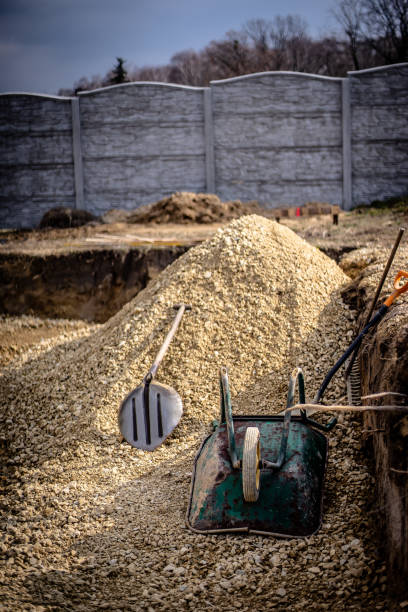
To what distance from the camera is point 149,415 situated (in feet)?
11.3

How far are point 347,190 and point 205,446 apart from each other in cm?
899

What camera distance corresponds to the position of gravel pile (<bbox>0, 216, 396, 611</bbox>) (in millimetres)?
2469

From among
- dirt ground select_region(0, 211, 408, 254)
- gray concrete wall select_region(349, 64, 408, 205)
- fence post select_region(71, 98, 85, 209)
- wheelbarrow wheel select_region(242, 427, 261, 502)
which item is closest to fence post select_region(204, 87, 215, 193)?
dirt ground select_region(0, 211, 408, 254)

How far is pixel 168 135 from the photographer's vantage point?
11.1m

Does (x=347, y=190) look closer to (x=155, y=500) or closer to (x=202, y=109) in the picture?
(x=202, y=109)

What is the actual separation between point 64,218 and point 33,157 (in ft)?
5.78

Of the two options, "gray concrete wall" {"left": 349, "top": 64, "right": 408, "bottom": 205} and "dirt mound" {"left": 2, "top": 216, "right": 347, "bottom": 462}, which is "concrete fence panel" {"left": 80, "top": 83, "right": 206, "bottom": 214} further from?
"dirt mound" {"left": 2, "top": 216, "right": 347, "bottom": 462}

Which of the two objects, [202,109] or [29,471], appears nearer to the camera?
[29,471]

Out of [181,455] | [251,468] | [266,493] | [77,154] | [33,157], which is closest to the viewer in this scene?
[251,468]

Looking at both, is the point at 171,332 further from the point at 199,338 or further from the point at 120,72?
the point at 120,72

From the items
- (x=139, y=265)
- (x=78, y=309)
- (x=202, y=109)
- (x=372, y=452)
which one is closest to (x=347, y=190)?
(x=202, y=109)

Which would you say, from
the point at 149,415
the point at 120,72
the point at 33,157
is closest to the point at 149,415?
the point at 149,415

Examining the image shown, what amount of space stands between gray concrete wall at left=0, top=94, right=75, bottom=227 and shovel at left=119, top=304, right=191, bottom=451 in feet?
29.0

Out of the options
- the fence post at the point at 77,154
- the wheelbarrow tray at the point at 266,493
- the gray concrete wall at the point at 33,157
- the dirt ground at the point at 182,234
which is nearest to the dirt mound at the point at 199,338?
the wheelbarrow tray at the point at 266,493
